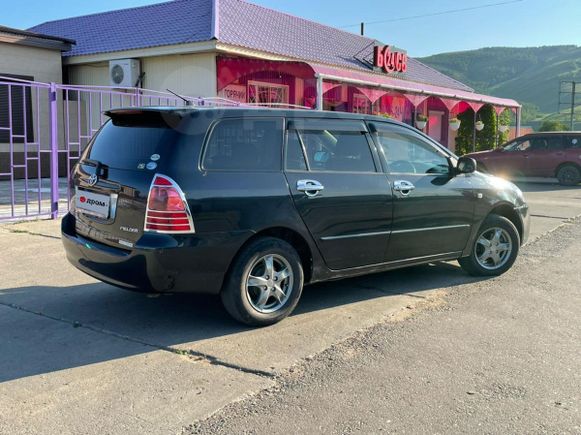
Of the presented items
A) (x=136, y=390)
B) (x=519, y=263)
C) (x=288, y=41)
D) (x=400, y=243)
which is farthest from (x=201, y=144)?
(x=288, y=41)

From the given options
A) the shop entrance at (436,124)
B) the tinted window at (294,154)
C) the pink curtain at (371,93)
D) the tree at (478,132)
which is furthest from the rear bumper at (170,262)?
the tree at (478,132)

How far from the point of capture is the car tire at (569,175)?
1831 centimetres

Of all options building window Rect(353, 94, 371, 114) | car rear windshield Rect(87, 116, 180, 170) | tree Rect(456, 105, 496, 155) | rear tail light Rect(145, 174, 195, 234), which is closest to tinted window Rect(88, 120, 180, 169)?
car rear windshield Rect(87, 116, 180, 170)

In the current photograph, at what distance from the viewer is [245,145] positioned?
462cm

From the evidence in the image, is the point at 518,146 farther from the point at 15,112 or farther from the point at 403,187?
the point at 403,187

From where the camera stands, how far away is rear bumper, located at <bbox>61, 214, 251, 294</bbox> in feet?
13.6

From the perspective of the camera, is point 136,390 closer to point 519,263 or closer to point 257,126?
point 257,126

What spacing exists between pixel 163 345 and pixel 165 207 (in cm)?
102

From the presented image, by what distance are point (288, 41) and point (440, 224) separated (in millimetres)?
12874

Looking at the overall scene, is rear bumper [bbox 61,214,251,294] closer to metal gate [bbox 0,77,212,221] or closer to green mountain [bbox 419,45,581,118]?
metal gate [bbox 0,77,212,221]

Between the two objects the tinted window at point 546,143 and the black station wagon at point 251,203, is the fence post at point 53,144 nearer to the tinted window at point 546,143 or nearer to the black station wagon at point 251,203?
the black station wagon at point 251,203

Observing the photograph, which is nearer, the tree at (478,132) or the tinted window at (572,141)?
the tinted window at (572,141)

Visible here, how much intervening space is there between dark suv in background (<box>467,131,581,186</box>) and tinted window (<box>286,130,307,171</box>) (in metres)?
14.4

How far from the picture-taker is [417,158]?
5809mm
